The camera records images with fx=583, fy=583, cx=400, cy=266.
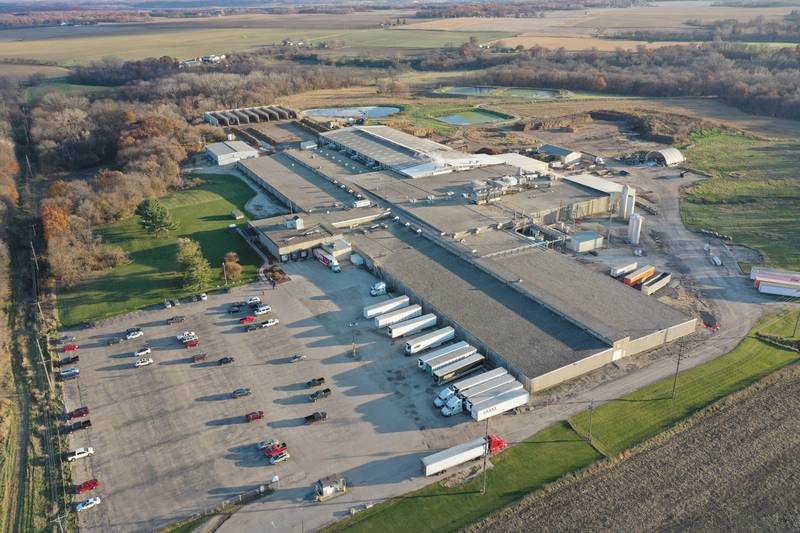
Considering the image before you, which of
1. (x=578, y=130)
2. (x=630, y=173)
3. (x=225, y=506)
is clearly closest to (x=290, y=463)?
(x=225, y=506)

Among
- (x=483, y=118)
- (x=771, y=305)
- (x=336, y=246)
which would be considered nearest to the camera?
(x=771, y=305)

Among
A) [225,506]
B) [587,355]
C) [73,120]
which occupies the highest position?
[73,120]

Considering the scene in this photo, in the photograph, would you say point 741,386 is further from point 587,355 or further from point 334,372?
point 334,372

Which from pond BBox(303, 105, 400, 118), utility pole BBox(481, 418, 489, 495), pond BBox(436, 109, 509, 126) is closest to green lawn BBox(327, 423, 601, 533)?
utility pole BBox(481, 418, 489, 495)

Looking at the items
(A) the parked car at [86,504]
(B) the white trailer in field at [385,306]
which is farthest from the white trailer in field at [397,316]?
(A) the parked car at [86,504]

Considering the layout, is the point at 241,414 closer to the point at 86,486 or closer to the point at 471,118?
the point at 86,486

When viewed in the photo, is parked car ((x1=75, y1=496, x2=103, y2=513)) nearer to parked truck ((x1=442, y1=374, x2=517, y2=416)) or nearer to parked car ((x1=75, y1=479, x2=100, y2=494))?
parked car ((x1=75, y1=479, x2=100, y2=494))
